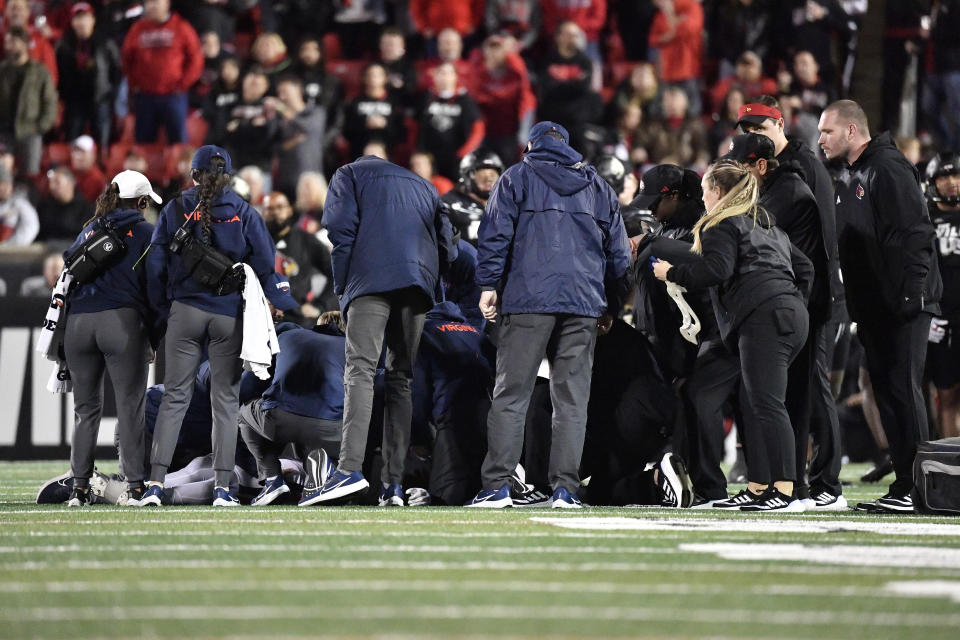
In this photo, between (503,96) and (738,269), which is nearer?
(738,269)

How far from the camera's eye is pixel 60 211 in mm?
14367

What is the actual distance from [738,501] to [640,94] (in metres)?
9.14

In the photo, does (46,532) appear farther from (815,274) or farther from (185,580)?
(815,274)

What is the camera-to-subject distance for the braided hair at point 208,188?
26.2 ft

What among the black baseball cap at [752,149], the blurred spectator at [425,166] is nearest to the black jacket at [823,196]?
the black baseball cap at [752,149]

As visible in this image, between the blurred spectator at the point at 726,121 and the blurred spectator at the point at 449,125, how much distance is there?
243cm

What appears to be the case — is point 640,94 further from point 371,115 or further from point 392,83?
point 371,115

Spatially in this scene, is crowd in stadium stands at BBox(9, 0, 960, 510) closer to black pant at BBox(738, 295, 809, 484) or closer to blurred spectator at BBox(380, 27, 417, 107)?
blurred spectator at BBox(380, 27, 417, 107)

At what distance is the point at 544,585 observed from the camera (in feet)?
15.1

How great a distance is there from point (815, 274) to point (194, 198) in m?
3.22

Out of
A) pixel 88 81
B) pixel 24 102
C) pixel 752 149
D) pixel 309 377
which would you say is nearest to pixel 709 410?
pixel 752 149

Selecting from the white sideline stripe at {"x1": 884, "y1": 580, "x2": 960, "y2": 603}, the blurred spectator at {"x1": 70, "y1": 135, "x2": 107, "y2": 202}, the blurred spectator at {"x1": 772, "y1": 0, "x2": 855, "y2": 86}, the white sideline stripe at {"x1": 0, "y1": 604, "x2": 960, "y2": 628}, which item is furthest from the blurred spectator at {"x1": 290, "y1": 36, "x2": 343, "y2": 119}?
the white sideline stripe at {"x1": 0, "y1": 604, "x2": 960, "y2": 628}

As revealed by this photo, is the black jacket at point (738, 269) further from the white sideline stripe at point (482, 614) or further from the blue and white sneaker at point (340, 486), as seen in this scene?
the white sideline stripe at point (482, 614)

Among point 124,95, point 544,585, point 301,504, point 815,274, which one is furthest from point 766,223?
point 124,95
